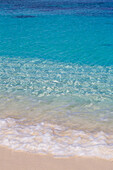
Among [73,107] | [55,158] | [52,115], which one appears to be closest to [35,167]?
[55,158]

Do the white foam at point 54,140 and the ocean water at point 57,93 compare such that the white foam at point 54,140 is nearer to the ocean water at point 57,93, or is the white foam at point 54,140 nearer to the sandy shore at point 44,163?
the ocean water at point 57,93

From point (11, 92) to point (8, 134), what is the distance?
2.10 m

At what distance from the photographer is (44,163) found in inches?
137

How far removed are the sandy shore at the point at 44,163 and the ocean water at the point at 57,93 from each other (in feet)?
0.45

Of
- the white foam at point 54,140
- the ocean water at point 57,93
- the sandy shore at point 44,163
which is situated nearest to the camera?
the sandy shore at point 44,163

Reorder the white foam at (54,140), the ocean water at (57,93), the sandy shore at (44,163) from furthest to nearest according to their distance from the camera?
the ocean water at (57,93) < the white foam at (54,140) < the sandy shore at (44,163)

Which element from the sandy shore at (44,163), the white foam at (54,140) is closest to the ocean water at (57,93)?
the white foam at (54,140)

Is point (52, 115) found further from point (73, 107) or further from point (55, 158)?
point (55, 158)

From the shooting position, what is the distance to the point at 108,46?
1191cm

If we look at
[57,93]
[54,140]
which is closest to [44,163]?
[54,140]

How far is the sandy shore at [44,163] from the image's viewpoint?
339 cm

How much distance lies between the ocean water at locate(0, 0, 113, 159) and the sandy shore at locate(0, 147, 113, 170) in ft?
0.45

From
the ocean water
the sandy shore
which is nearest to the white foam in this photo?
the ocean water

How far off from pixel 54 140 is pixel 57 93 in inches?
88.6
